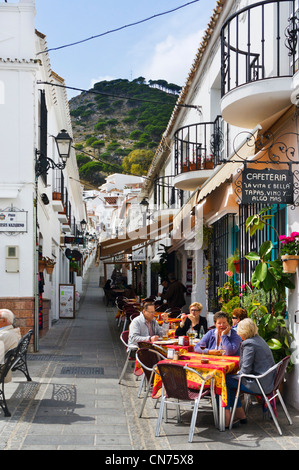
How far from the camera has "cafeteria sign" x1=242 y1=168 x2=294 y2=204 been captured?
24.6 feet

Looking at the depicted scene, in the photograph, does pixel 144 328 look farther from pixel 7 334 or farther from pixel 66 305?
pixel 66 305

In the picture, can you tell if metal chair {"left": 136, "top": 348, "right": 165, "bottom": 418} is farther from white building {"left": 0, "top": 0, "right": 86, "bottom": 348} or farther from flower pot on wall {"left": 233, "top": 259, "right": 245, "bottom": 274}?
white building {"left": 0, "top": 0, "right": 86, "bottom": 348}

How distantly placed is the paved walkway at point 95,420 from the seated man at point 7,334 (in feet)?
2.48

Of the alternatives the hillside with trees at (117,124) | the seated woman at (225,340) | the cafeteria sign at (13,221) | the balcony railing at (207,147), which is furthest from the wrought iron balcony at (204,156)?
the hillside with trees at (117,124)

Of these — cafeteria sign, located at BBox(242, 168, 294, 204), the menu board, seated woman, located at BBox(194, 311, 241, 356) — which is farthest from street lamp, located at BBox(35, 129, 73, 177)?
the menu board

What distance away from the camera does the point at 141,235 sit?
18.6 meters

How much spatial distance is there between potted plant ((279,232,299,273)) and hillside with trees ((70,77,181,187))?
3179 inches

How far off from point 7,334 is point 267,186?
415cm

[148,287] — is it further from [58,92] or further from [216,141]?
[216,141]

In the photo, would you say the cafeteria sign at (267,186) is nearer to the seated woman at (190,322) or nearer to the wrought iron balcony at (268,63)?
the wrought iron balcony at (268,63)

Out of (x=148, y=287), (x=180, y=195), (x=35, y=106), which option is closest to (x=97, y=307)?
(x=148, y=287)

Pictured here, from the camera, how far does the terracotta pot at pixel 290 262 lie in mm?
7395

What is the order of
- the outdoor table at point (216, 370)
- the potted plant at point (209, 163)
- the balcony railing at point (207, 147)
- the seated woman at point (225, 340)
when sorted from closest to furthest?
the outdoor table at point (216, 370)
the seated woman at point (225, 340)
the balcony railing at point (207, 147)
the potted plant at point (209, 163)
